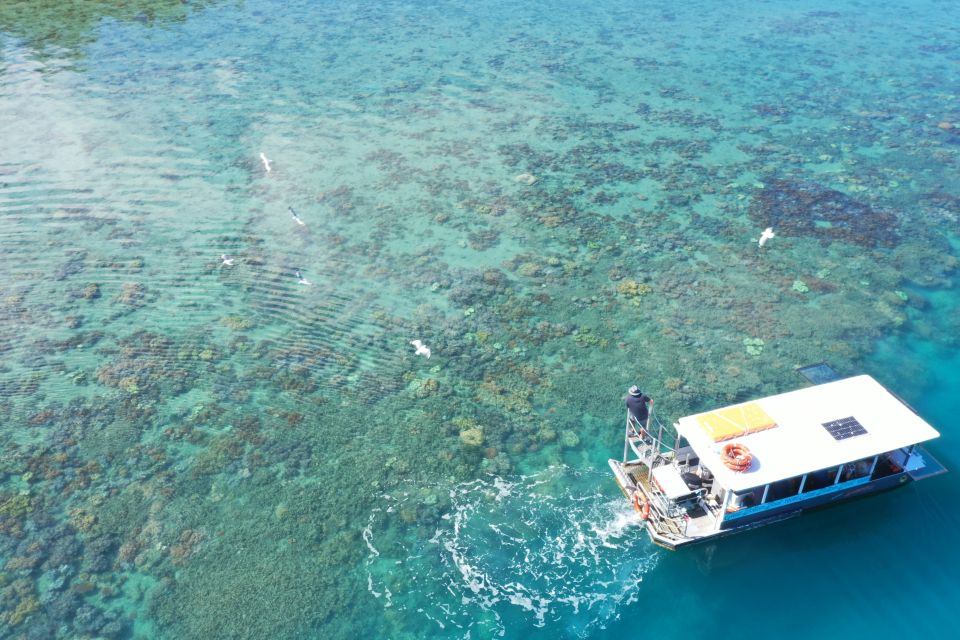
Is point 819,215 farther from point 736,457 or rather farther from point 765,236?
point 736,457

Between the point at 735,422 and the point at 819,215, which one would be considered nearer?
the point at 735,422

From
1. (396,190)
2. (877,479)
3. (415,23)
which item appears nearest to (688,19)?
(415,23)

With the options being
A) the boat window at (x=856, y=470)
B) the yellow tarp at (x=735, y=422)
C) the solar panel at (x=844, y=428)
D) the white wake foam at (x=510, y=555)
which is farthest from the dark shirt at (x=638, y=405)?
the boat window at (x=856, y=470)

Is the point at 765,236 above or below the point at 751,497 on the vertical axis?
above

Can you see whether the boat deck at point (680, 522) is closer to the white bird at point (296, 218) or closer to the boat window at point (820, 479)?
the boat window at point (820, 479)

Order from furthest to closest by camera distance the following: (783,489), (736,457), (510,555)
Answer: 1. (510,555)
2. (783,489)
3. (736,457)

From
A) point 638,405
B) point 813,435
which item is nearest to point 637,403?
point 638,405

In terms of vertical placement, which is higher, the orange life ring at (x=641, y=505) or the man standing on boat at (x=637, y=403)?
the man standing on boat at (x=637, y=403)

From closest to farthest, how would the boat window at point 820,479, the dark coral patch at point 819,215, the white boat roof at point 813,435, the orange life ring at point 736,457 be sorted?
the orange life ring at point 736,457 < the white boat roof at point 813,435 < the boat window at point 820,479 < the dark coral patch at point 819,215
